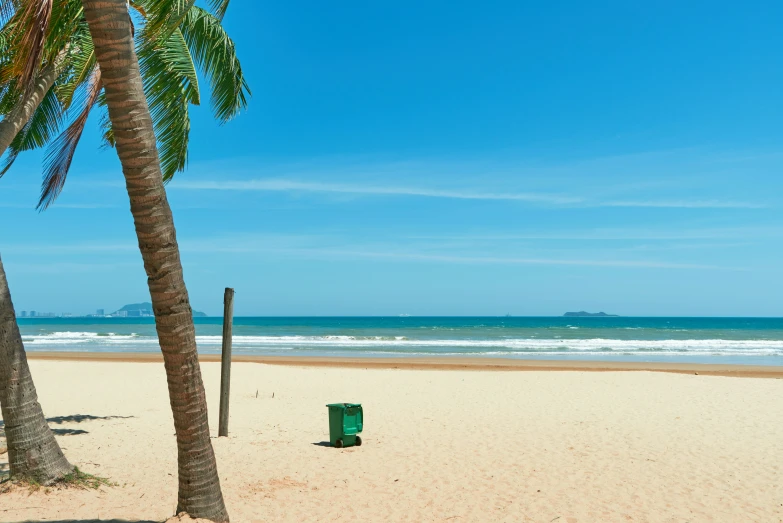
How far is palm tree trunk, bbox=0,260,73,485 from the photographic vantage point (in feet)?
17.5

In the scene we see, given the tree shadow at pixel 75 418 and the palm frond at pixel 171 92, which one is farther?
the tree shadow at pixel 75 418

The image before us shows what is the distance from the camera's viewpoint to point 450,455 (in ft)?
25.5

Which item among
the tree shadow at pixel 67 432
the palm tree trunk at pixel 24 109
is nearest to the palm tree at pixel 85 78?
the palm tree trunk at pixel 24 109

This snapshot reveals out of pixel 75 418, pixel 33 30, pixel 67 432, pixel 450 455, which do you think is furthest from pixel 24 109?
pixel 450 455

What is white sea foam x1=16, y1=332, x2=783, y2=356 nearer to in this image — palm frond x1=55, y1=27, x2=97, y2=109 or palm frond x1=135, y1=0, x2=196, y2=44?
palm frond x1=55, y1=27, x2=97, y2=109

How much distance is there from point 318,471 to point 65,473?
2.50 meters

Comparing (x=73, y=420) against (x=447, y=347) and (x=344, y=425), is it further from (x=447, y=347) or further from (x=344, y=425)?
(x=447, y=347)

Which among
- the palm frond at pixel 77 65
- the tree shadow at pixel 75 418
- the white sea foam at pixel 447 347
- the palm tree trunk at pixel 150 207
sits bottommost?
the tree shadow at pixel 75 418

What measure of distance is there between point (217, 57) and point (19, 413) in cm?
514

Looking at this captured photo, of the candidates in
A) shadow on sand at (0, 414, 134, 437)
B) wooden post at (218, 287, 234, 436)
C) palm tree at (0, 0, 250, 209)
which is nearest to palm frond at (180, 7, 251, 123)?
palm tree at (0, 0, 250, 209)

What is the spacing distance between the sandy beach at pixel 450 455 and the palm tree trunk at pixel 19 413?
0.24 meters

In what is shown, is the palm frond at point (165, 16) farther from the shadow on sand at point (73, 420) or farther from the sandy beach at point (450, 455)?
the shadow on sand at point (73, 420)

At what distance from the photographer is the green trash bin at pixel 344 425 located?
26.7 ft

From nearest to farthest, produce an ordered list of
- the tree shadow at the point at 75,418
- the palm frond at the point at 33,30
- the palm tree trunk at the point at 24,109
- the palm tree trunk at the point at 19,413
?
the palm frond at the point at 33,30
the palm tree trunk at the point at 19,413
the palm tree trunk at the point at 24,109
the tree shadow at the point at 75,418
